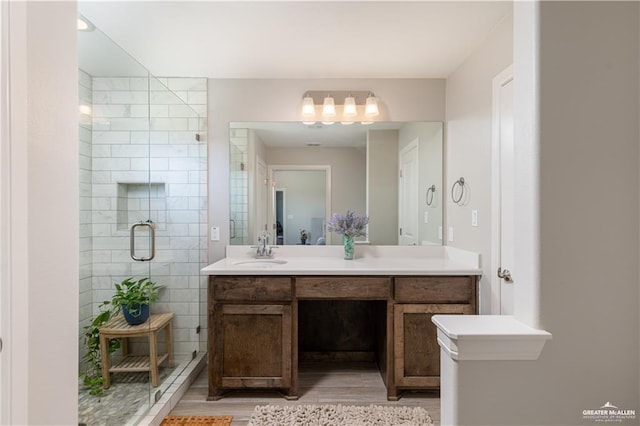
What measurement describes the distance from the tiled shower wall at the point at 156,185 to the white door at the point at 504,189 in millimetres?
2114

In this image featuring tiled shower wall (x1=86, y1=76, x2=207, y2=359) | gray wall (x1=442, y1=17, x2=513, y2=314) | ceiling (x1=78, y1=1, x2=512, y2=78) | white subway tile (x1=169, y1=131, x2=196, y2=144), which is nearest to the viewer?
ceiling (x1=78, y1=1, x2=512, y2=78)

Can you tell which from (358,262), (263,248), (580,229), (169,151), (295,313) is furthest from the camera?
(263,248)

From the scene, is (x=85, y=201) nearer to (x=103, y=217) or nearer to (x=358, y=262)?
(x=103, y=217)

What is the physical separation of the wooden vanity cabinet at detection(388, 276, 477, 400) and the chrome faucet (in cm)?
108

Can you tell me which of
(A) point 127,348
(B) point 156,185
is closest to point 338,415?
(A) point 127,348

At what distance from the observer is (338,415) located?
6.60 feet

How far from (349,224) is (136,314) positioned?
1.62 meters

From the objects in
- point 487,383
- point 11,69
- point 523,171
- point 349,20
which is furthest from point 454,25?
point 11,69

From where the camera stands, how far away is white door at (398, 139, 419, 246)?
280 centimetres

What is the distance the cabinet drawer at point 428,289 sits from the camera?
2170 millimetres

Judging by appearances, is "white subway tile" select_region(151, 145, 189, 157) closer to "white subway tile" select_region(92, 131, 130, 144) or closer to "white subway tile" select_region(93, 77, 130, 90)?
"white subway tile" select_region(92, 131, 130, 144)

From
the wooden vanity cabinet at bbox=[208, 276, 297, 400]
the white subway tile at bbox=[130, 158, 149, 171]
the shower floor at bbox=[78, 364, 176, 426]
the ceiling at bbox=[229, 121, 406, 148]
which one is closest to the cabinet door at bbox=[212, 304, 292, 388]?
the wooden vanity cabinet at bbox=[208, 276, 297, 400]

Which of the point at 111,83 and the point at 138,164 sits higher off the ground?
the point at 111,83

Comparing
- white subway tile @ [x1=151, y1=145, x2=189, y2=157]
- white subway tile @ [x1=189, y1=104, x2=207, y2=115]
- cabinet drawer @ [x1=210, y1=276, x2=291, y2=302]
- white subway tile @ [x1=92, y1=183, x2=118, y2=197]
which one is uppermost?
white subway tile @ [x1=189, y1=104, x2=207, y2=115]
